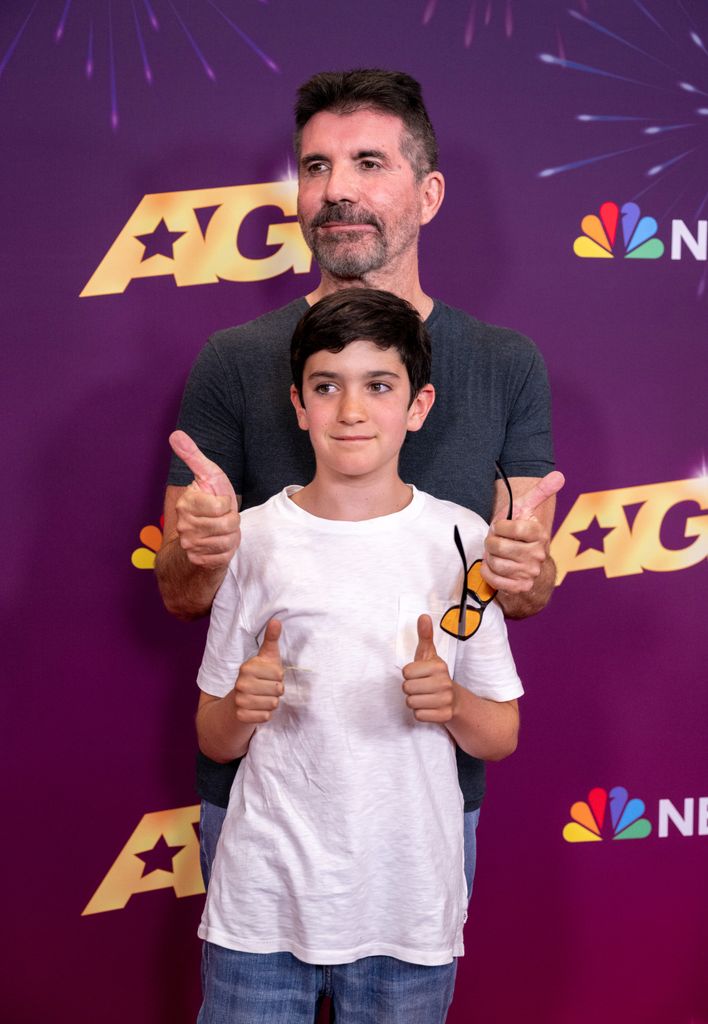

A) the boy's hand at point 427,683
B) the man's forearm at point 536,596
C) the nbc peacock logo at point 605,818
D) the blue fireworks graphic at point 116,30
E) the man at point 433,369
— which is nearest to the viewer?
the boy's hand at point 427,683

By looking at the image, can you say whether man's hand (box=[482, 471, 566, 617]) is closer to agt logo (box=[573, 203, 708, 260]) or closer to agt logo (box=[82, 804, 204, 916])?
agt logo (box=[573, 203, 708, 260])

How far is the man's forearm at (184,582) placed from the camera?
54.6 inches

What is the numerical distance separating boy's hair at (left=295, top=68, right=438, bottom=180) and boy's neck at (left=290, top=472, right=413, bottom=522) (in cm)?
59

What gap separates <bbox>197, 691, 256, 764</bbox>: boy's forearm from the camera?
1327 millimetres

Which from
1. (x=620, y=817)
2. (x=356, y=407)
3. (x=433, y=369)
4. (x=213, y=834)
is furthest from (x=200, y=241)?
(x=620, y=817)

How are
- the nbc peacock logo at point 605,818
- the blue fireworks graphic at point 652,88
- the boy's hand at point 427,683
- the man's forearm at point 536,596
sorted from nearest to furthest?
the boy's hand at point 427,683 < the man's forearm at point 536,596 < the blue fireworks graphic at point 652,88 < the nbc peacock logo at point 605,818

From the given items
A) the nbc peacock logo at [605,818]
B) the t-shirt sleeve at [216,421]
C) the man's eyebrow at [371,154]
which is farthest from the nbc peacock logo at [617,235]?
the nbc peacock logo at [605,818]

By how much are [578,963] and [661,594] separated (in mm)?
846

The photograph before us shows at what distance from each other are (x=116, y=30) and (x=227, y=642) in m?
1.34

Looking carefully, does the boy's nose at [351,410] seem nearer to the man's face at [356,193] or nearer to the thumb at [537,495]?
the thumb at [537,495]

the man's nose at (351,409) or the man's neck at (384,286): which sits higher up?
the man's neck at (384,286)

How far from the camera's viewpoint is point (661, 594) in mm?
2273

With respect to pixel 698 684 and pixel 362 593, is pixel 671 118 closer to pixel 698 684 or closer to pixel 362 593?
pixel 698 684

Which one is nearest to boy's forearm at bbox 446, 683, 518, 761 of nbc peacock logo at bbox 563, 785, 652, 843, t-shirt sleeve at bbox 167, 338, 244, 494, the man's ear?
t-shirt sleeve at bbox 167, 338, 244, 494
